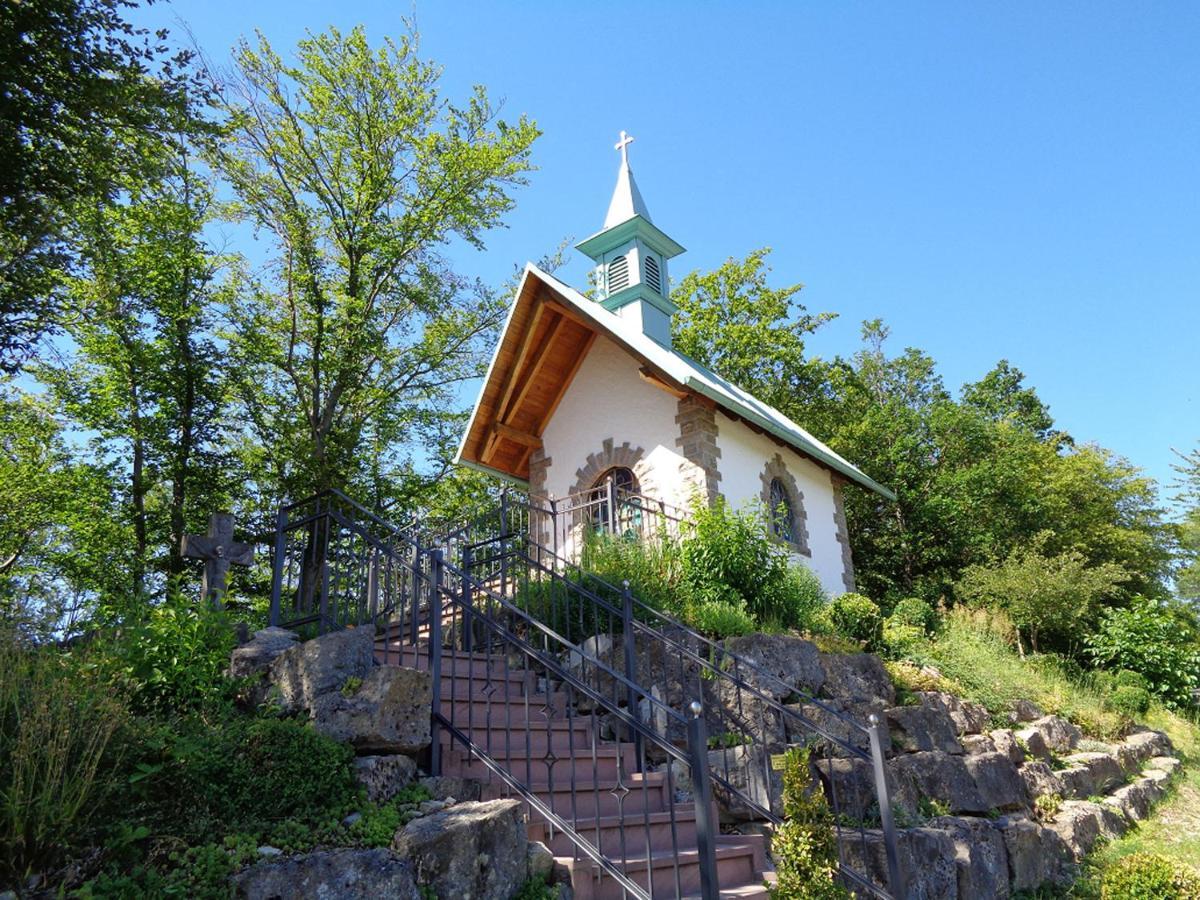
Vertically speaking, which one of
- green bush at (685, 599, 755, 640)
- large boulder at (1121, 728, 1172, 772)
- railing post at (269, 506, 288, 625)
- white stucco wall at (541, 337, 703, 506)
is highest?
white stucco wall at (541, 337, 703, 506)

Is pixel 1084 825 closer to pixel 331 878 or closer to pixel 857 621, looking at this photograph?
pixel 857 621

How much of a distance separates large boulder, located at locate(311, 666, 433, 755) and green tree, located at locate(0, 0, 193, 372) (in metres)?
5.37

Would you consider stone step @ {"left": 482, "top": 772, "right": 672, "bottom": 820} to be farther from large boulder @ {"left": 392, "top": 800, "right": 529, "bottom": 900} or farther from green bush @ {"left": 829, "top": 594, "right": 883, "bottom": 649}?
green bush @ {"left": 829, "top": 594, "right": 883, "bottom": 649}

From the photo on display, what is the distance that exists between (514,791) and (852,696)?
4026mm

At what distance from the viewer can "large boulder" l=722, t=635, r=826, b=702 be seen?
7.32 m

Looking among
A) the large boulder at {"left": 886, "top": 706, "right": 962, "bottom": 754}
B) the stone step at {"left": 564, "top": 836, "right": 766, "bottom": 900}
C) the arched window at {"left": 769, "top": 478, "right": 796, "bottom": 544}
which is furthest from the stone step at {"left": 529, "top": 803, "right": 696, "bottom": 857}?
the arched window at {"left": 769, "top": 478, "right": 796, "bottom": 544}

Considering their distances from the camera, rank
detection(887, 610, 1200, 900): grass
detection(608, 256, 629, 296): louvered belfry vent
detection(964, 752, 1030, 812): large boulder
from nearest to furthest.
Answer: detection(964, 752, 1030, 812): large boulder, detection(887, 610, 1200, 900): grass, detection(608, 256, 629, 296): louvered belfry vent

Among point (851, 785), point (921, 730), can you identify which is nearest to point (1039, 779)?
point (921, 730)

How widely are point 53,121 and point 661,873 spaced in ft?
25.7

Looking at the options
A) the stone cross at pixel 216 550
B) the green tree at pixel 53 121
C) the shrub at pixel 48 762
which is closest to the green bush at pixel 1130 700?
the stone cross at pixel 216 550

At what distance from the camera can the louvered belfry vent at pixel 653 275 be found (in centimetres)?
1591

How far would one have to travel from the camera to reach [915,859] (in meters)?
5.86

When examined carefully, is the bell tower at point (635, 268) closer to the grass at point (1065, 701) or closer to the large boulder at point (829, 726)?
the grass at point (1065, 701)

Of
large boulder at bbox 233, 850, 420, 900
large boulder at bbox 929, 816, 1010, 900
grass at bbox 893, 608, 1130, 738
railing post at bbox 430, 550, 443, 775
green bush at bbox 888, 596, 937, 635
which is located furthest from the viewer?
green bush at bbox 888, 596, 937, 635
